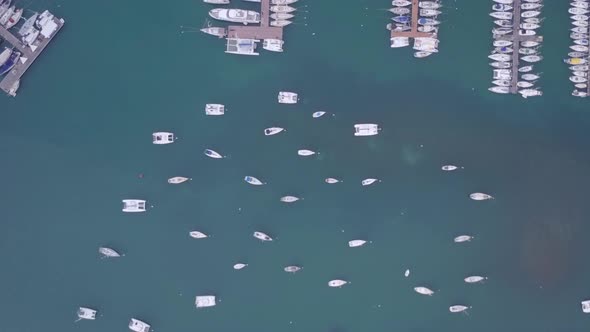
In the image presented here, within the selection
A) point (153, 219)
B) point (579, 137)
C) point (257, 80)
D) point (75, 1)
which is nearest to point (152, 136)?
point (153, 219)

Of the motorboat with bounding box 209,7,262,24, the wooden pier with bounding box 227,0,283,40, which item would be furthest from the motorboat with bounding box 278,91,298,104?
the motorboat with bounding box 209,7,262,24

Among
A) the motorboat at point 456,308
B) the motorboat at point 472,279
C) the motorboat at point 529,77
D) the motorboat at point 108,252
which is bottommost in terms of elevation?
the motorboat at point 456,308

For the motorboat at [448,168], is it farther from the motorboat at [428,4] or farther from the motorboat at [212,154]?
the motorboat at [212,154]

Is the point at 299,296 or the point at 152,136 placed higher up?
the point at 152,136

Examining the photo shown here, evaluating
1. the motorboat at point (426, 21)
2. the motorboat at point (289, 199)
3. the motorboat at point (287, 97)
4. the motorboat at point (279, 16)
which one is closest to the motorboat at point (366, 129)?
the motorboat at point (287, 97)

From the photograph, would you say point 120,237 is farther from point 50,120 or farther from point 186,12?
point 186,12

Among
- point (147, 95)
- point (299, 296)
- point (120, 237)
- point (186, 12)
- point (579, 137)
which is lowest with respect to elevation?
point (299, 296)
